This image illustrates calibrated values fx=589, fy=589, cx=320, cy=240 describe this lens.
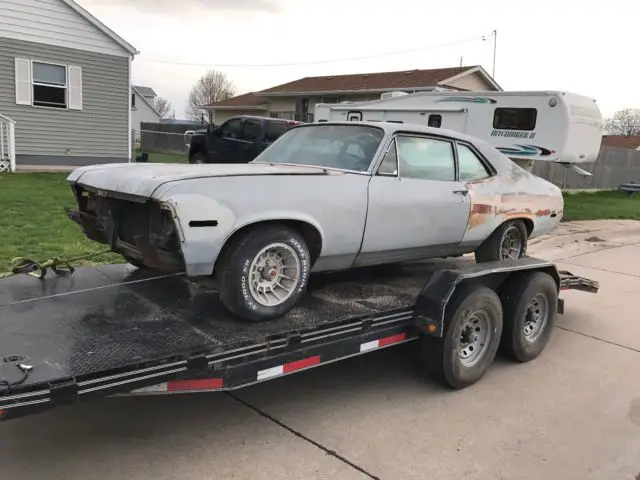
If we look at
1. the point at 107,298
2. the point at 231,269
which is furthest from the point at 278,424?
the point at 107,298

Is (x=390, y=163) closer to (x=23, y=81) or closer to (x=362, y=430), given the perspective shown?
(x=362, y=430)

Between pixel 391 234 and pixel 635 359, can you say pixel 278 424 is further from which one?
pixel 635 359

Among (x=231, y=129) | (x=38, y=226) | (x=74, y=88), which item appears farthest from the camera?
(x=74, y=88)

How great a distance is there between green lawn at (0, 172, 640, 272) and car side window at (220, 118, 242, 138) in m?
4.11

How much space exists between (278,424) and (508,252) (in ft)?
10.1

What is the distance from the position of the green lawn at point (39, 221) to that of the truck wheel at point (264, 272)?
3.78 meters

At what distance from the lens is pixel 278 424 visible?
3.76m

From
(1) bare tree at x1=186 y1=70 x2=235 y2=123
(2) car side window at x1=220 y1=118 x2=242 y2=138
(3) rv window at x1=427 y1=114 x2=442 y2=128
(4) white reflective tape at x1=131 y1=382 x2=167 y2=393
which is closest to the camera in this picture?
(4) white reflective tape at x1=131 y1=382 x2=167 y2=393

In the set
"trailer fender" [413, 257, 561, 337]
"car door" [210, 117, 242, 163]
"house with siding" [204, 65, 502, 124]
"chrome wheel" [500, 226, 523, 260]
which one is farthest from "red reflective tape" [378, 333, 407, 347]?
"house with siding" [204, 65, 502, 124]

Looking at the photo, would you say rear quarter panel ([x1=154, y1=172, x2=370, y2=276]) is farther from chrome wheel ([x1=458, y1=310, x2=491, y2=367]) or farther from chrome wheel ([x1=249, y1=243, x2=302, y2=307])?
chrome wheel ([x1=458, y1=310, x2=491, y2=367])

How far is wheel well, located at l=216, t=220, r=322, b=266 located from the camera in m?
3.58

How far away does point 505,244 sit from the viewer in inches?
224

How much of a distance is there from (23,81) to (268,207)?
47.6 feet

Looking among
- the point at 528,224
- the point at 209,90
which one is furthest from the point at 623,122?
the point at 528,224
